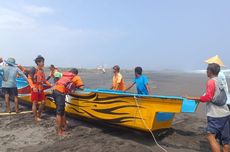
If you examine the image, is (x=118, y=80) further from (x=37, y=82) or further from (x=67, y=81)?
(x=37, y=82)

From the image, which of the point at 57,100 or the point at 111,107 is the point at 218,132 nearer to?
the point at 111,107

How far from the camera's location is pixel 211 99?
5023 mm

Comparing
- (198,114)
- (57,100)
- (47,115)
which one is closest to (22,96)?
(47,115)

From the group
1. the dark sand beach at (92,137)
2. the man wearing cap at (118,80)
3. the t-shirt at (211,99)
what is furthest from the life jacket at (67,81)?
the t-shirt at (211,99)

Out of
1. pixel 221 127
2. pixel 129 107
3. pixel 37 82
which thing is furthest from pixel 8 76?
pixel 221 127

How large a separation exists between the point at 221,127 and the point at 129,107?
2.14m

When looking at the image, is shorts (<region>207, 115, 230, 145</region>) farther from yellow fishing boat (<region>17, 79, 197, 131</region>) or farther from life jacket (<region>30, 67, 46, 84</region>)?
life jacket (<region>30, 67, 46, 84</region>)

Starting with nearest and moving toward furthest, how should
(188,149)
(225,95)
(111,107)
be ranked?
(225,95) < (188,149) < (111,107)

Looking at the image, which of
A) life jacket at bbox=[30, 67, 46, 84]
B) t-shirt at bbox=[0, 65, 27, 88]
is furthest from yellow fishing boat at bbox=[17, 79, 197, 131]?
t-shirt at bbox=[0, 65, 27, 88]

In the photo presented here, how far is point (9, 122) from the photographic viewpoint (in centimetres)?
841

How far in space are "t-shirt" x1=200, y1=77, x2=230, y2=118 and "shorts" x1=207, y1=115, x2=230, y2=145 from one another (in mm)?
80

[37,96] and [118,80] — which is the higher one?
[118,80]

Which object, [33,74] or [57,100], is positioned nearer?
[57,100]

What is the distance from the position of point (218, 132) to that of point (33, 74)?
17.6 ft
